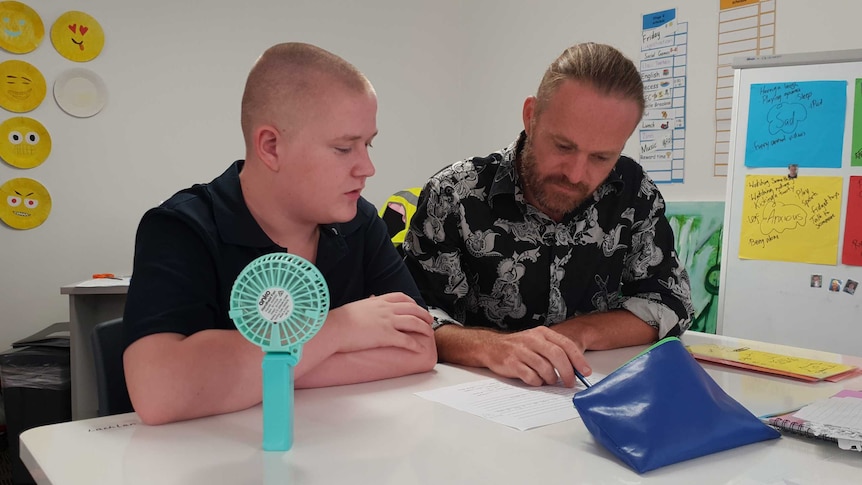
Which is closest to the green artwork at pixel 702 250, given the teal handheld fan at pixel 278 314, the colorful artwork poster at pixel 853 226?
the colorful artwork poster at pixel 853 226

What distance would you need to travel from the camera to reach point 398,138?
4301 mm

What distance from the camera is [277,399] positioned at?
848 mm

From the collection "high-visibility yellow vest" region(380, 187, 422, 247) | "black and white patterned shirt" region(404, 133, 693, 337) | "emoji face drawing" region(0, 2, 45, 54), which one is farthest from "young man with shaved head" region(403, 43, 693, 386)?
"emoji face drawing" region(0, 2, 45, 54)

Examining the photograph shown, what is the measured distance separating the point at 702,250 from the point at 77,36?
3.04m

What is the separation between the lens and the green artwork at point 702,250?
3.09 metres

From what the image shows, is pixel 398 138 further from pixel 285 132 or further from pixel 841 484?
pixel 841 484

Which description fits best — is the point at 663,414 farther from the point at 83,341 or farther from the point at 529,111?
the point at 83,341

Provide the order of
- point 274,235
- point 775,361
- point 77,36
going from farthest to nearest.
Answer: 1. point 77,36
2. point 775,361
3. point 274,235

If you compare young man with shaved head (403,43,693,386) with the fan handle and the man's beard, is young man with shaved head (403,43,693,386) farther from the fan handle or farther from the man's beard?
the fan handle

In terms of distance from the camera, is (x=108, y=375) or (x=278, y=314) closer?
(x=278, y=314)

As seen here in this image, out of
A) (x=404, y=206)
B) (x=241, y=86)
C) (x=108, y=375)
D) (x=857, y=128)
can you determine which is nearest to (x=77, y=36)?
(x=241, y=86)

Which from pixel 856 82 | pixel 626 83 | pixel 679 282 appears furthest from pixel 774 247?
pixel 626 83

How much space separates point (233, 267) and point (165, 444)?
383mm

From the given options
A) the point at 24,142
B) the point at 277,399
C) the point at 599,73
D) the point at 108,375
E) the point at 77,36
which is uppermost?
the point at 77,36
